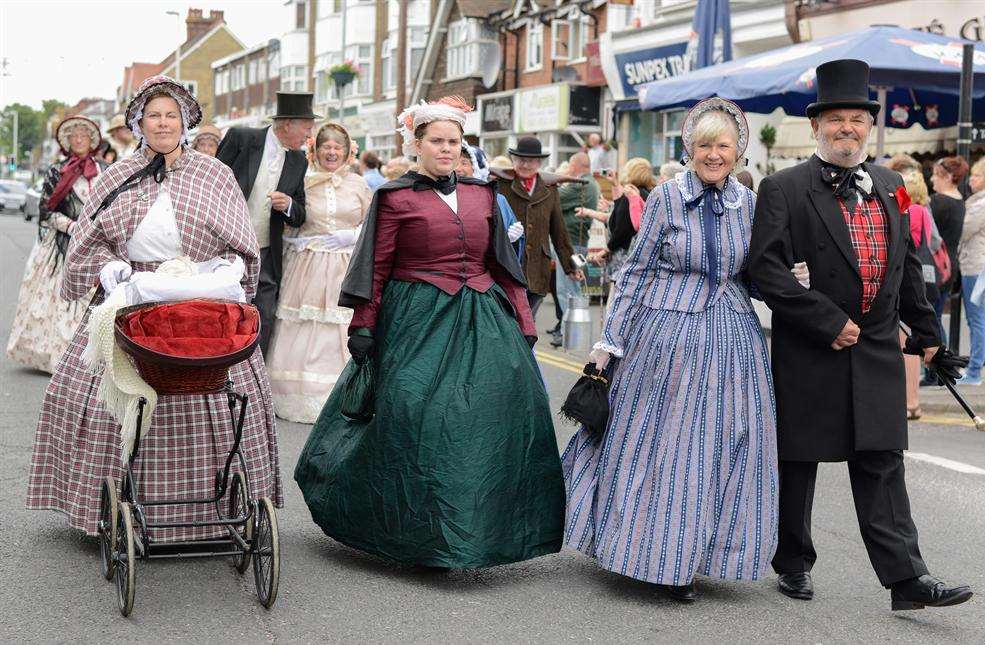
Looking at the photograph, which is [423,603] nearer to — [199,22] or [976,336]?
[976,336]

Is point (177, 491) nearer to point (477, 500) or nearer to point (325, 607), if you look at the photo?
point (325, 607)

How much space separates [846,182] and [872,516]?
1220 millimetres

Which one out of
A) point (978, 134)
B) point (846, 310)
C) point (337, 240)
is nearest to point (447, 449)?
point (846, 310)

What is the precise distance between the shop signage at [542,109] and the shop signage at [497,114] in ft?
2.64

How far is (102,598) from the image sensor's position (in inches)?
Result: 201

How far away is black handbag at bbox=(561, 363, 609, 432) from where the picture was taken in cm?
520

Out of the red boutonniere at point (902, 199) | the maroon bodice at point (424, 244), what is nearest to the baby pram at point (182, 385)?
the maroon bodice at point (424, 244)

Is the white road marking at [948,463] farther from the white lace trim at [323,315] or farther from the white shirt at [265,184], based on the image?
the white shirt at [265,184]

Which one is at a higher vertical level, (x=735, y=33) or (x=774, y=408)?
(x=735, y=33)

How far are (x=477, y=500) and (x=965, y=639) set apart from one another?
1779 millimetres

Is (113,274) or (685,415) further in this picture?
(113,274)

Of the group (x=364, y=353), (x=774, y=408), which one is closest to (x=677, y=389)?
(x=774, y=408)

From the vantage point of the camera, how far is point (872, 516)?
5.16 m

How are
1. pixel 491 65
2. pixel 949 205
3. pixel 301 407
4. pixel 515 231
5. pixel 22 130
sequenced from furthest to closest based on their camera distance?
pixel 22 130
pixel 491 65
pixel 949 205
pixel 301 407
pixel 515 231
